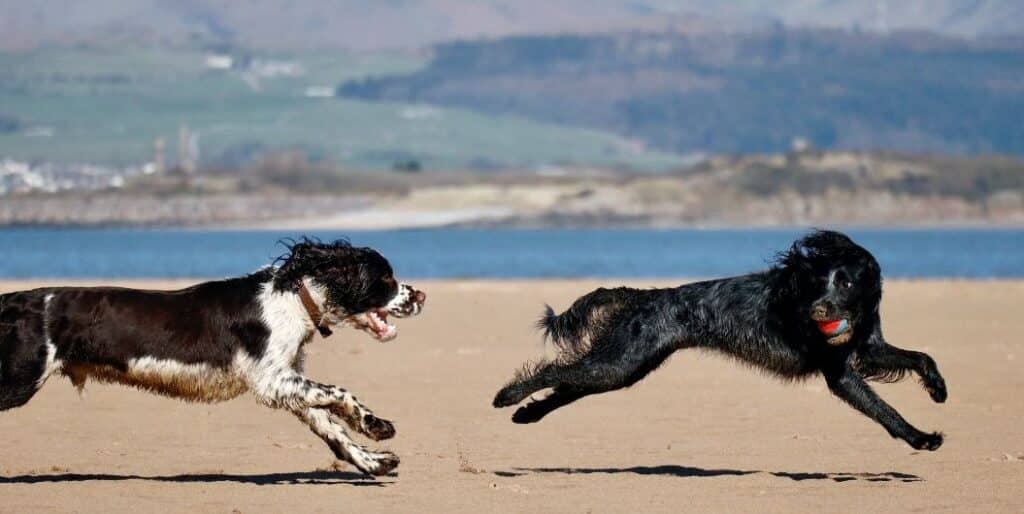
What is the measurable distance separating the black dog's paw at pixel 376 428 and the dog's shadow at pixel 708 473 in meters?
0.81

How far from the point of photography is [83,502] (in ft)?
31.9

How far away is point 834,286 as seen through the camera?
10.3m

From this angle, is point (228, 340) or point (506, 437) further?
point (506, 437)

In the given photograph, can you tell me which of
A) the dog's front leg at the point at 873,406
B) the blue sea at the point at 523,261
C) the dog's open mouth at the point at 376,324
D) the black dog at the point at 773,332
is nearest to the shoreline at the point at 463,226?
the blue sea at the point at 523,261

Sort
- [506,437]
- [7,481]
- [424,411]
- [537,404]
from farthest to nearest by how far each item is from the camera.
→ [424,411]
[506,437]
[537,404]
[7,481]

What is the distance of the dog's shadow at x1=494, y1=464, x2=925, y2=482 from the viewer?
1043 cm

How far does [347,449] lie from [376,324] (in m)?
0.69

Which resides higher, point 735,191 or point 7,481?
point 735,191

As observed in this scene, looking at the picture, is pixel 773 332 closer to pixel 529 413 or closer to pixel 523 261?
pixel 529 413

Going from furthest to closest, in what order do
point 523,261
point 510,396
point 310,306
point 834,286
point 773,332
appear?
point 523,261
point 510,396
point 773,332
point 834,286
point 310,306

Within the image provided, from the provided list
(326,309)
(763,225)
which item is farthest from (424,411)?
(763,225)

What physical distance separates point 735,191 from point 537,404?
117 metres

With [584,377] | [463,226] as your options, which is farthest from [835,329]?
[463,226]

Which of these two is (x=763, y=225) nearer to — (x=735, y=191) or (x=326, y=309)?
(x=735, y=191)
